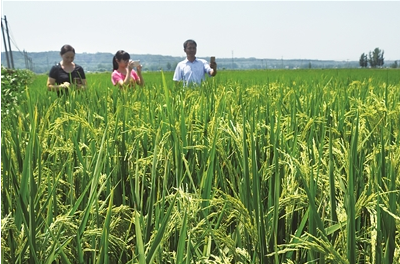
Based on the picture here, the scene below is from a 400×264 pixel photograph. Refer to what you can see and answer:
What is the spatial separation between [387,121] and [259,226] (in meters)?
0.96

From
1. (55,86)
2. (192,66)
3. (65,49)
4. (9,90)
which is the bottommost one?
(9,90)

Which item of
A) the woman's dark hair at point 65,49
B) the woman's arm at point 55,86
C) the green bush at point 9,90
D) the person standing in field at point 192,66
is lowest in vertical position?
the green bush at point 9,90

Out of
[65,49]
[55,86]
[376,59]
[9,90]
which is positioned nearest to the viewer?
[55,86]

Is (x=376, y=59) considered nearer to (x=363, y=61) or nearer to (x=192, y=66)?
(x=363, y=61)

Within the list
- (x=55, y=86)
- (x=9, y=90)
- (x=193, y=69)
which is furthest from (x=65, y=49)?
(x=9, y=90)

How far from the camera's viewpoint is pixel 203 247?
31.6 inches

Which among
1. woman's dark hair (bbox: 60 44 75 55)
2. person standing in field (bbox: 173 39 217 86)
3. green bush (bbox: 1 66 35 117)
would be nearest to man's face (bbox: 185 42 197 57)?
person standing in field (bbox: 173 39 217 86)

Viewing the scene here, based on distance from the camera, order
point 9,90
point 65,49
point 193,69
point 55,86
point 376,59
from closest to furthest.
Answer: point 55,86 → point 65,49 → point 193,69 → point 9,90 → point 376,59

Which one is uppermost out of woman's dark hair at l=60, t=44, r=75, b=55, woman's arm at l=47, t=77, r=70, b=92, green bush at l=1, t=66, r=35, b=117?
woman's dark hair at l=60, t=44, r=75, b=55

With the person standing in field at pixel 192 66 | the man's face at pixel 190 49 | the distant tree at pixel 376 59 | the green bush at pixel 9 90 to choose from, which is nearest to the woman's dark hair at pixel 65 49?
the green bush at pixel 9 90

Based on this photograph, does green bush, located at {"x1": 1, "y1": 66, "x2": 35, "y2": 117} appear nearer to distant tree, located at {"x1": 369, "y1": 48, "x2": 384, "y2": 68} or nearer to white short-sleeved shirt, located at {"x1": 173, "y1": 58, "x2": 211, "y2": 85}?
white short-sleeved shirt, located at {"x1": 173, "y1": 58, "x2": 211, "y2": 85}

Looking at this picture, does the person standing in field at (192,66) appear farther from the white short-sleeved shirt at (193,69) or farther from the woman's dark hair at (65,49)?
the woman's dark hair at (65,49)

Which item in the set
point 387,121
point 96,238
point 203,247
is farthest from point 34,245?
point 387,121

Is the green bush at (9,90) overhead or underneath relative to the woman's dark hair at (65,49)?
underneath
